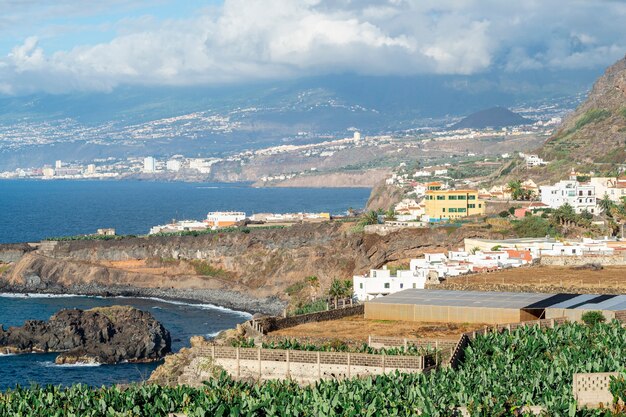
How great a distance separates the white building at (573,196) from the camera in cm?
10228

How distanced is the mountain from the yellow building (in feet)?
78.2

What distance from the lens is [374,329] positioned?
38.4 m

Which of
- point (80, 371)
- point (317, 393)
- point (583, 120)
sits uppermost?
point (583, 120)

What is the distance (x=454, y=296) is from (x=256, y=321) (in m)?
8.34

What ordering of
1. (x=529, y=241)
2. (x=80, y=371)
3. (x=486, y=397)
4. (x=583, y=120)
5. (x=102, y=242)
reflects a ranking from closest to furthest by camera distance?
(x=486, y=397) → (x=80, y=371) → (x=529, y=241) → (x=102, y=242) → (x=583, y=120)

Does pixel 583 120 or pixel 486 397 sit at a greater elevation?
pixel 583 120

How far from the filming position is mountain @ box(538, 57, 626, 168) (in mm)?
135000

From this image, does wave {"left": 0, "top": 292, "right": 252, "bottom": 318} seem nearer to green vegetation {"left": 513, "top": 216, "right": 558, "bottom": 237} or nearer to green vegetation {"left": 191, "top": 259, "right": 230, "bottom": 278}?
green vegetation {"left": 191, "top": 259, "right": 230, "bottom": 278}

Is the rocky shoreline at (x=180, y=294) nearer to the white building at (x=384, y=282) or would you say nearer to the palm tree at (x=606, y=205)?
the white building at (x=384, y=282)

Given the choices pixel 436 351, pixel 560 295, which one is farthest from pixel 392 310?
pixel 436 351

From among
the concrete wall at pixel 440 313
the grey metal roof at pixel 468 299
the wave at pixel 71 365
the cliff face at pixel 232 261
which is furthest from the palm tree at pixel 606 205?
the concrete wall at pixel 440 313

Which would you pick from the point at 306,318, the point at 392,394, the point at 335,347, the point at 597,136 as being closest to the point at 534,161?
Result: the point at 597,136

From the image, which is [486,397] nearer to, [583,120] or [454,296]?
[454,296]

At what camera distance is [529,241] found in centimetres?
7938
